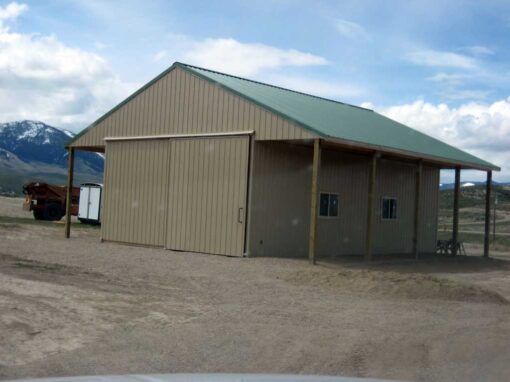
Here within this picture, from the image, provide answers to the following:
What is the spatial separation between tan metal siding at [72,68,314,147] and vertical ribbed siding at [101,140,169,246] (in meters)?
0.63

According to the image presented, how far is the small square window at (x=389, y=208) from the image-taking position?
25516 millimetres

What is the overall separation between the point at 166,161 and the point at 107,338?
46.6 feet

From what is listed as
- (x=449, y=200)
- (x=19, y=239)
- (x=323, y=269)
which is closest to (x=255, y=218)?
(x=323, y=269)

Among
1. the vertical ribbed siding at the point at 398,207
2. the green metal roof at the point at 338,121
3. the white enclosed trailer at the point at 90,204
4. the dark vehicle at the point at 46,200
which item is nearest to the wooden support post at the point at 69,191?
the green metal roof at the point at 338,121

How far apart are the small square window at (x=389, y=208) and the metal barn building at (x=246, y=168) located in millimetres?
41

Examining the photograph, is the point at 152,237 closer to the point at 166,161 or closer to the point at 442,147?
the point at 166,161

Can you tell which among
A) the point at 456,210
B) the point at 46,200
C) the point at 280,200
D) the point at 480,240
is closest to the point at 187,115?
the point at 280,200

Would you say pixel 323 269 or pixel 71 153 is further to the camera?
pixel 71 153

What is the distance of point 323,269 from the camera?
1708cm

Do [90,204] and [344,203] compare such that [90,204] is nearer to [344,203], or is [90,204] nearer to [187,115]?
[187,115]

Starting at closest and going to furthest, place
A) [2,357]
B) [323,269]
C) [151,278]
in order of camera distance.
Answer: [2,357] → [151,278] → [323,269]

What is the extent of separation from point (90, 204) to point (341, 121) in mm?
18185

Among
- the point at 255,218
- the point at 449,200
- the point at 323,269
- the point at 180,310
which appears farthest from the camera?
the point at 449,200

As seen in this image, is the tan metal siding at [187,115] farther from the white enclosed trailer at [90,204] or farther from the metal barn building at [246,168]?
the white enclosed trailer at [90,204]
